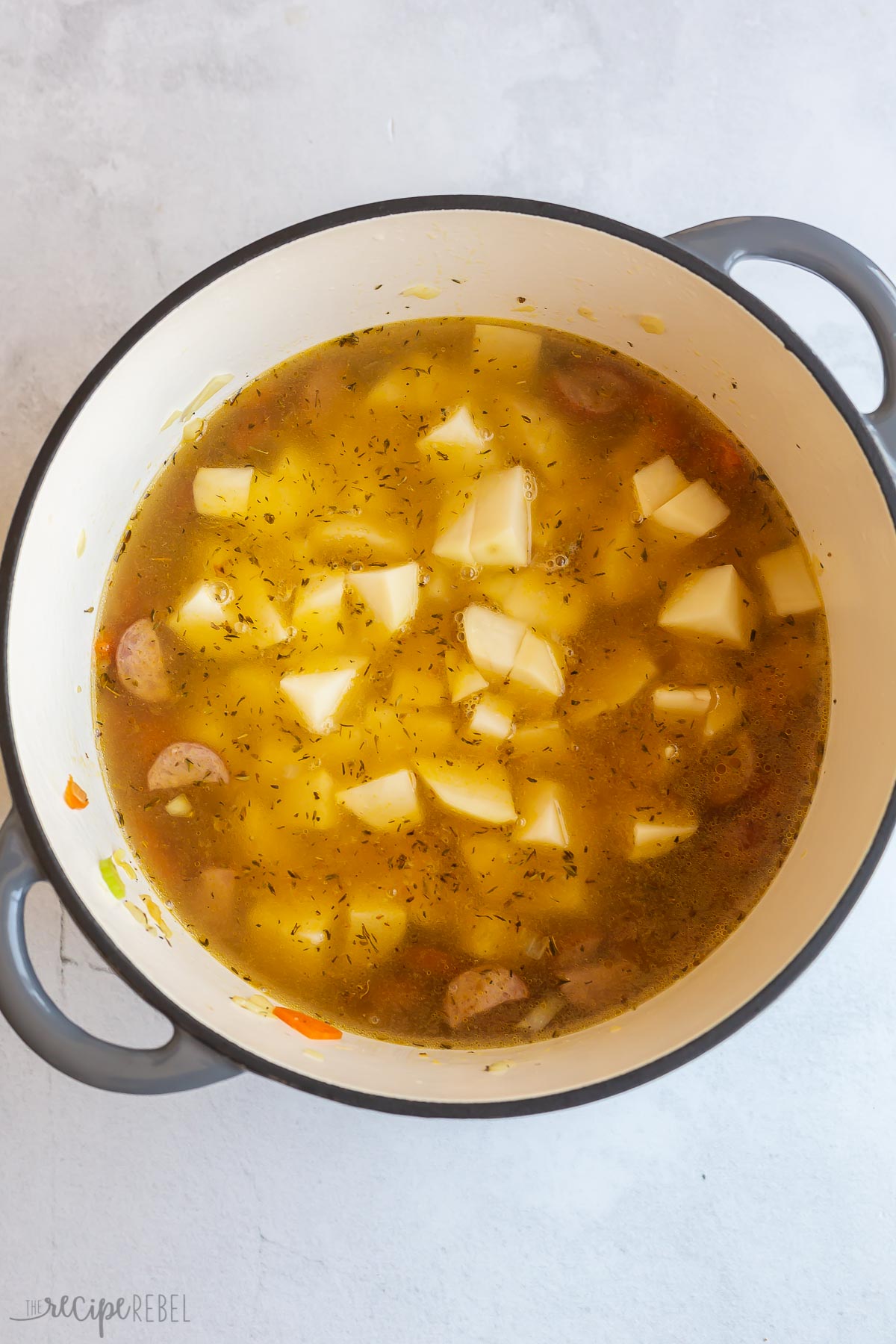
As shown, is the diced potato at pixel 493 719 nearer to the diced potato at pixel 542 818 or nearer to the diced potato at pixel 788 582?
the diced potato at pixel 542 818

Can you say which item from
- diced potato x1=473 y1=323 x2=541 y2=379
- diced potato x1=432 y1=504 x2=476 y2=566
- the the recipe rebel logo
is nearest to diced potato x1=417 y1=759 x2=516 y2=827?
diced potato x1=432 y1=504 x2=476 y2=566

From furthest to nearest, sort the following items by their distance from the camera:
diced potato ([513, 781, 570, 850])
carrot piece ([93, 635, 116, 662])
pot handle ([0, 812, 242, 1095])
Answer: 1. carrot piece ([93, 635, 116, 662])
2. diced potato ([513, 781, 570, 850])
3. pot handle ([0, 812, 242, 1095])

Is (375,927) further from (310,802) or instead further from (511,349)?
(511,349)

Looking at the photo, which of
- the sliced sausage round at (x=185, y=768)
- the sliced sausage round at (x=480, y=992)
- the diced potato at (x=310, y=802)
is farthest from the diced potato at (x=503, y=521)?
the sliced sausage round at (x=480, y=992)

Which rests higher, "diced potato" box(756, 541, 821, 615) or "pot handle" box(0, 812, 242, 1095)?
"diced potato" box(756, 541, 821, 615)

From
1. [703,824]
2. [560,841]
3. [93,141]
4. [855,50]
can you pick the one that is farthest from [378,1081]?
[855,50]

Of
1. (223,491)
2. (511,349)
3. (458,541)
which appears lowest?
(458,541)

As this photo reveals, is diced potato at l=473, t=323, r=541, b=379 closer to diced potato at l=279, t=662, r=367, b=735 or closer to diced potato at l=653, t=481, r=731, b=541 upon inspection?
diced potato at l=653, t=481, r=731, b=541

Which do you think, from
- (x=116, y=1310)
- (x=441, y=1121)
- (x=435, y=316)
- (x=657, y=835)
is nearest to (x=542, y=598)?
(x=657, y=835)
